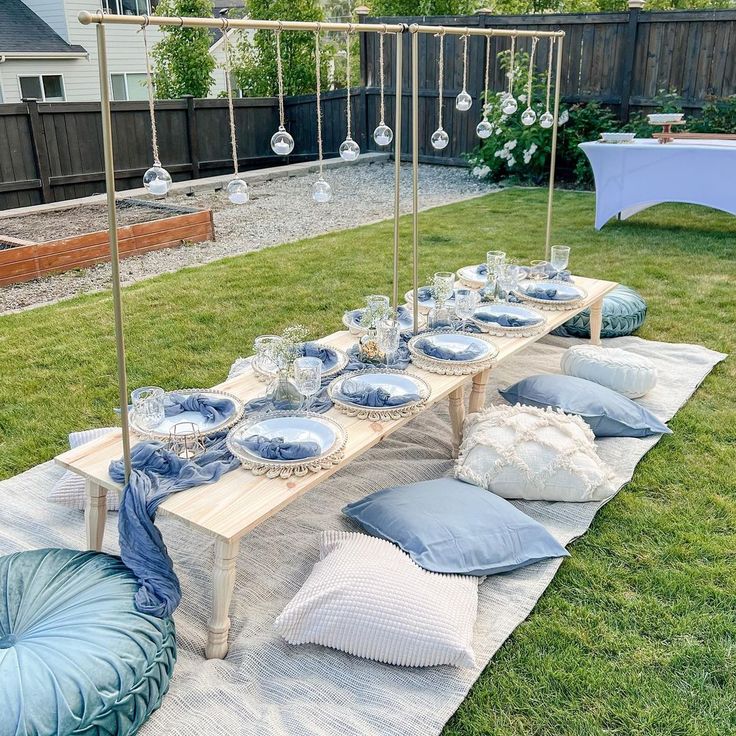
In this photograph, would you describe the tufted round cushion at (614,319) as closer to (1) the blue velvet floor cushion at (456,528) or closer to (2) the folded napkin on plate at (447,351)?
(2) the folded napkin on plate at (447,351)

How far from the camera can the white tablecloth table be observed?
7047 millimetres

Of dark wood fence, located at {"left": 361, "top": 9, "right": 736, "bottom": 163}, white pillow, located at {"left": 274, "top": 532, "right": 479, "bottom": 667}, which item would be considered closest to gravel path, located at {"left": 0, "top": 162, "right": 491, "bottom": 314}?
dark wood fence, located at {"left": 361, "top": 9, "right": 736, "bottom": 163}

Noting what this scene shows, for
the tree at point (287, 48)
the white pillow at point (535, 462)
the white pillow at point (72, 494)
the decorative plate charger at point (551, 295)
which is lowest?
the white pillow at point (72, 494)

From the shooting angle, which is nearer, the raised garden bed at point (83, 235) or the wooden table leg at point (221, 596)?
the wooden table leg at point (221, 596)

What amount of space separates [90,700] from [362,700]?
2.47ft

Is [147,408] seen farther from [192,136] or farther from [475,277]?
[192,136]

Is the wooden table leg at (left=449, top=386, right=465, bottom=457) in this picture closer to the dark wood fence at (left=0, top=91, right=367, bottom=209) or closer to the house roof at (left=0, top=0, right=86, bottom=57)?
the dark wood fence at (left=0, top=91, right=367, bottom=209)

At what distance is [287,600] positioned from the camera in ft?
8.84

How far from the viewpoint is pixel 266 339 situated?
3215 millimetres

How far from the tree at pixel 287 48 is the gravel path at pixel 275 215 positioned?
253 centimetres

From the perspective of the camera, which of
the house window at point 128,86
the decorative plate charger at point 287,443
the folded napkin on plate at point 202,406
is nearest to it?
the decorative plate charger at point 287,443

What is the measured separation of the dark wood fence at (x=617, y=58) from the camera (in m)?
9.59

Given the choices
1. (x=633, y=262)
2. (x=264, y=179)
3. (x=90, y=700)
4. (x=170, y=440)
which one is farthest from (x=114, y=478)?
(x=264, y=179)

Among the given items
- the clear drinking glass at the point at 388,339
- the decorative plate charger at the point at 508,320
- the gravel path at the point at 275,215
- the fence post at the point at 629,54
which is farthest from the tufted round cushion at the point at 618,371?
the fence post at the point at 629,54
